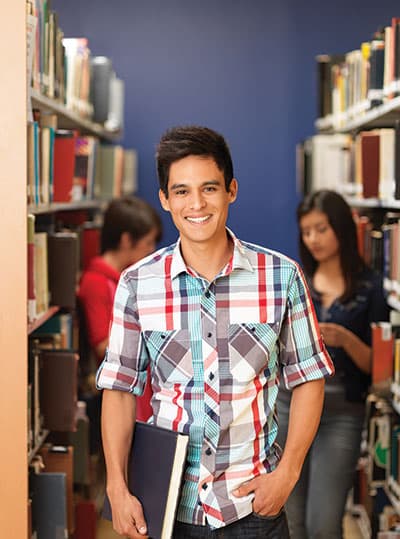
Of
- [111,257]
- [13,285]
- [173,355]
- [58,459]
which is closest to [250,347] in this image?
[173,355]

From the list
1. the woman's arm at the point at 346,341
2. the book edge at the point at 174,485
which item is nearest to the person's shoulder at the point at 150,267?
the book edge at the point at 174,485

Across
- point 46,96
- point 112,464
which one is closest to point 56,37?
point 46,96

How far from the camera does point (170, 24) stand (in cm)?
666

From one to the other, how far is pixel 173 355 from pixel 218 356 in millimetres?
103

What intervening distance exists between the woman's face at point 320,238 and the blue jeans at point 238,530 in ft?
4.94

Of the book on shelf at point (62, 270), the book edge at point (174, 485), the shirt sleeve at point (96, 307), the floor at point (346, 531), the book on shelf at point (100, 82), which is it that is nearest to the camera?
the book edge at point (174, 485)

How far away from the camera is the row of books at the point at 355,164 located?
12.7 ft

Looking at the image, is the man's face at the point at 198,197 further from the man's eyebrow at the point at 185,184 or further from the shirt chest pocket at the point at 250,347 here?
the shirt chest pocket at the point at 250,347

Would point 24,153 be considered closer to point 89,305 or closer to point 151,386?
point 151,386

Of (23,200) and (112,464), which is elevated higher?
(23,200)

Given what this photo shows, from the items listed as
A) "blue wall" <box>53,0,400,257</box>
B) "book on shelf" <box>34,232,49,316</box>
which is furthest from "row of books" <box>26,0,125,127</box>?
"book on shelf" <box>34,232,49,316</box>

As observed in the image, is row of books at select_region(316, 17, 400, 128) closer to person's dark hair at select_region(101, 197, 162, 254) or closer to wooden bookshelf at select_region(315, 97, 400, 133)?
wooden bookshelf at select_region(315, 97, 400, 133)

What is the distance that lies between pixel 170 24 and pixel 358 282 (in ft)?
12.8

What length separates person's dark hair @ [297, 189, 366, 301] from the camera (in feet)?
10.9
